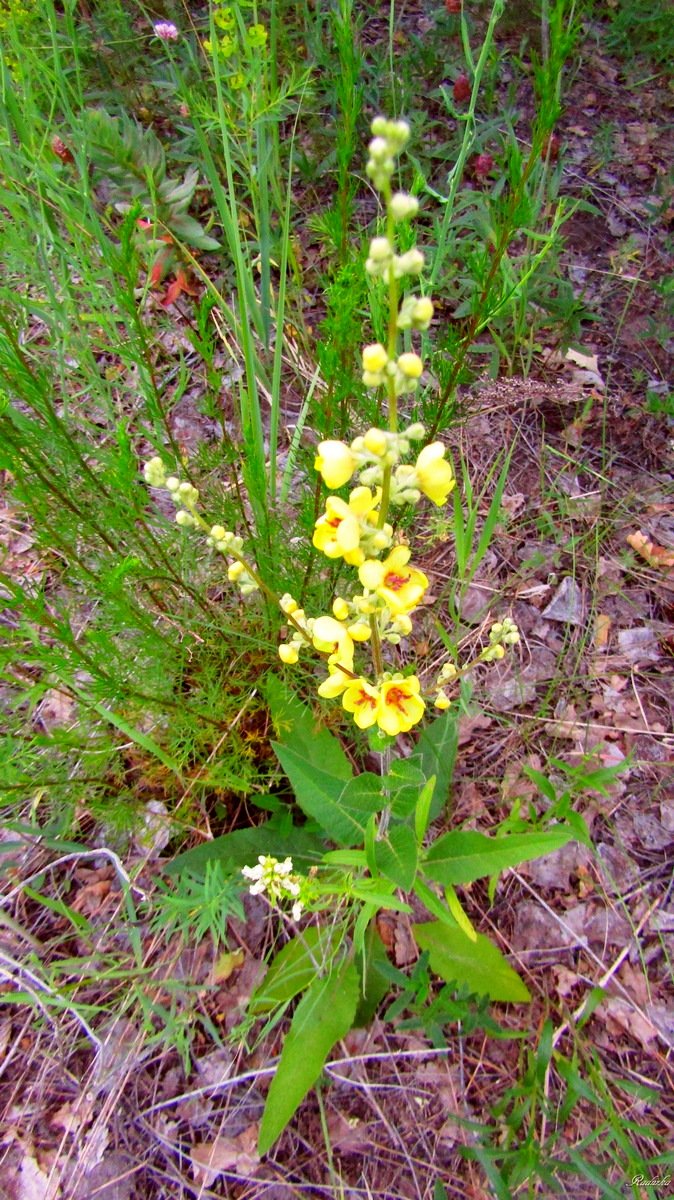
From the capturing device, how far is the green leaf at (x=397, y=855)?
188 centimetres

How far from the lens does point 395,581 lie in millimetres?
1647

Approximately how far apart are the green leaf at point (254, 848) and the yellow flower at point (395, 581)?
3.71 ft

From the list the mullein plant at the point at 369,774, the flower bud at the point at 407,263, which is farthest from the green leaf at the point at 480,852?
the flower bud at the point at 407,263

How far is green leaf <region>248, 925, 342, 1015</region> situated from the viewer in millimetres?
2260

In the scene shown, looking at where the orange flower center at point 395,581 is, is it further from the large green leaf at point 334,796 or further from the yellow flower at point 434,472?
the large green leaf at point 334,796

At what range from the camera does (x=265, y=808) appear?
2.64 metres

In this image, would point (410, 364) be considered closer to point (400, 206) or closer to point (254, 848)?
point (400, 206)

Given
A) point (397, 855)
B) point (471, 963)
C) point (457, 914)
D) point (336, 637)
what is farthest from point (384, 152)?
point (471, 963)

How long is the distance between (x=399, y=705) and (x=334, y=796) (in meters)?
0.52

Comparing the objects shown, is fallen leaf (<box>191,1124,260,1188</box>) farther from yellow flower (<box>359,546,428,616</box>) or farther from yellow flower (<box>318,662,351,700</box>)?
yellow flower (<box>359,546,428,616</box>)

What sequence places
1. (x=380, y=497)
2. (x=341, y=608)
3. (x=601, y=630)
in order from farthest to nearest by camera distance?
(x=601, y=630) < (x=341, y=608) < (x=380, y=497)

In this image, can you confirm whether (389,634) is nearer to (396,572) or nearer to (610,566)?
(396,572)

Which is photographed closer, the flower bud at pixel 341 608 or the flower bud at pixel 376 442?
the flower bud at pixel 376 442

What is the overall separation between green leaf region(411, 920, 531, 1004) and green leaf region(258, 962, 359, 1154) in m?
0.28
